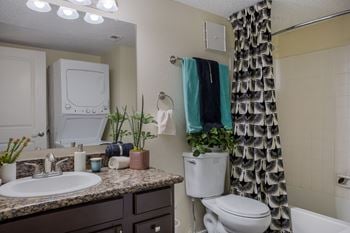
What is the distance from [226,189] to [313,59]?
1.52 meters

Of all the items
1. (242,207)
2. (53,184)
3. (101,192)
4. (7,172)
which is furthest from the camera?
(242,207)

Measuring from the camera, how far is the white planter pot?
1357 mm

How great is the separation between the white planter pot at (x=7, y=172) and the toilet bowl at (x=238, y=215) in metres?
1.43

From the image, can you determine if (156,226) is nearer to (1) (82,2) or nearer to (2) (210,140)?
(2) (210,140)

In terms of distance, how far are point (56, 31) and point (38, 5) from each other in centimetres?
18

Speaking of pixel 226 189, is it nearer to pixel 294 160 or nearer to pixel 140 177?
pixel 294 160

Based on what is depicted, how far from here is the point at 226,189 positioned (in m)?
2.57

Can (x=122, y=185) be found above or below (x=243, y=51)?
below

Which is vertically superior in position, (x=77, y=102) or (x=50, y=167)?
(x=77, y=102)

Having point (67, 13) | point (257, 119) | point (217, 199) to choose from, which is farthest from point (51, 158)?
point (257, 119)

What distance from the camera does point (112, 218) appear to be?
1.26 metres

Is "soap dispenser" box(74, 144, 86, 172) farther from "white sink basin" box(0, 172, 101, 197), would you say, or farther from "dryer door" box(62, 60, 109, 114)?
"dryer door" box(62, 60, 109, 114)

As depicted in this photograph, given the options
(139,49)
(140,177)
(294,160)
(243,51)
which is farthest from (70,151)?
(294,160)

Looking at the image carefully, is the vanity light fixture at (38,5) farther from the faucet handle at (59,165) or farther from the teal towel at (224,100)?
the teal towel at (224,100)
